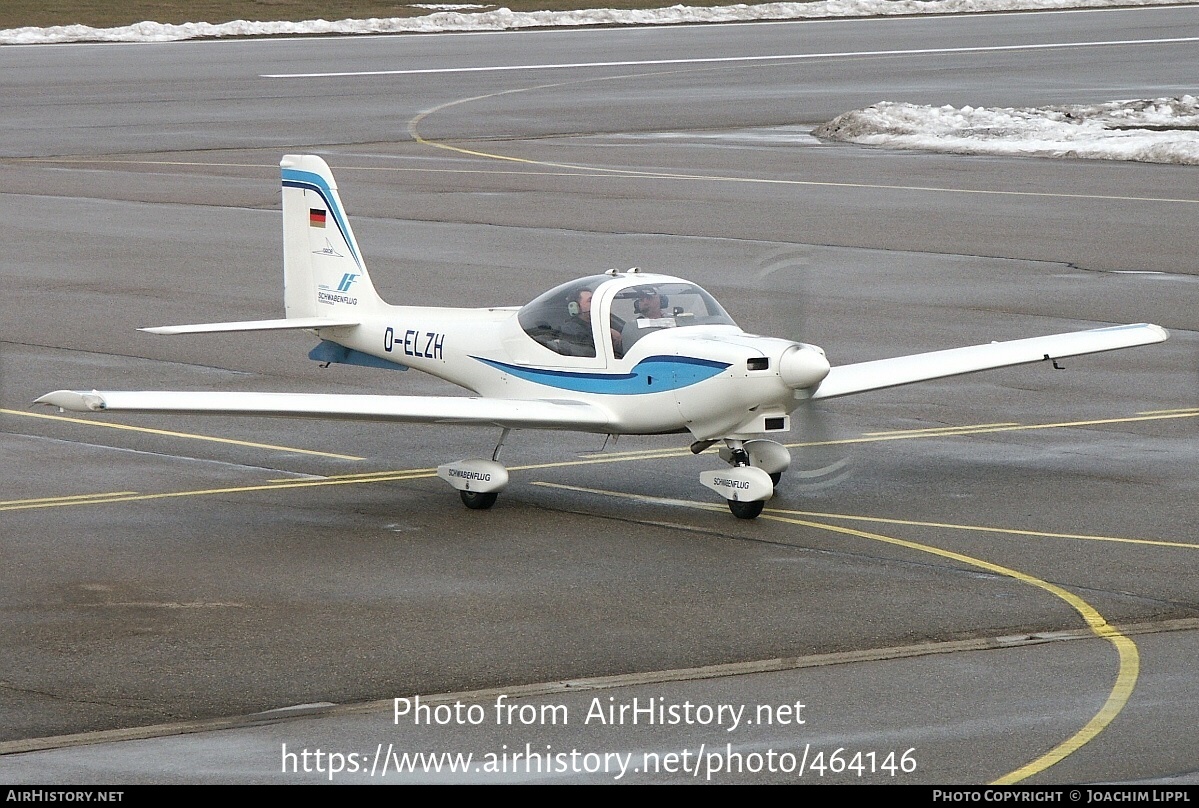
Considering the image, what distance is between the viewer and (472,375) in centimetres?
1658

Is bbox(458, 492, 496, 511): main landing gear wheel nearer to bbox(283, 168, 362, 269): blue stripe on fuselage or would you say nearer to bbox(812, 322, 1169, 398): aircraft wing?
bbox(812, 322, 1169, 398): aircraft wing

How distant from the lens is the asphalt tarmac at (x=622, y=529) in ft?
33.6

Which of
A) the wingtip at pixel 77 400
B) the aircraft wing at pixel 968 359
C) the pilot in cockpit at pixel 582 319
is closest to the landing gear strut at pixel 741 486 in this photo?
the aircraft wing at pixel 968 359

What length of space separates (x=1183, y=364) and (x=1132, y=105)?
2982 centimetres

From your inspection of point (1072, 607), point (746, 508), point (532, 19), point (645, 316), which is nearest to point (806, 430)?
point (746, 508)

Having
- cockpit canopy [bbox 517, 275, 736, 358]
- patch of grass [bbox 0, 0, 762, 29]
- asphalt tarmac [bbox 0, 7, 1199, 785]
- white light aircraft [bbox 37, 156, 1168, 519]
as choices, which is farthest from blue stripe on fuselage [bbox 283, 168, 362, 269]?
patch of grass [bbox 0, 0, 762, 29]

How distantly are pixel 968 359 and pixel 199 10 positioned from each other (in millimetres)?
71157

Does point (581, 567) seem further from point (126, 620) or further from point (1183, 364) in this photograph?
point (1183, 364)

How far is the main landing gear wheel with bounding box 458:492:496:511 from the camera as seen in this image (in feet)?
51.2

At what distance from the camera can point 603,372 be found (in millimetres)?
15352

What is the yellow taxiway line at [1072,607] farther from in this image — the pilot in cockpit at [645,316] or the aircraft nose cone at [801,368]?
the pilot in cockpit at [645,316]

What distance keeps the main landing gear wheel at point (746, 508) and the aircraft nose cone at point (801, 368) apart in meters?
1.20

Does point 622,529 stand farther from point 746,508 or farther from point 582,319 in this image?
point 582,319

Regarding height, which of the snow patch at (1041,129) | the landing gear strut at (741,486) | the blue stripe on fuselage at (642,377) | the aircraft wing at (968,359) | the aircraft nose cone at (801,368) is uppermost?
the aircraft nose cone at (801,368)
